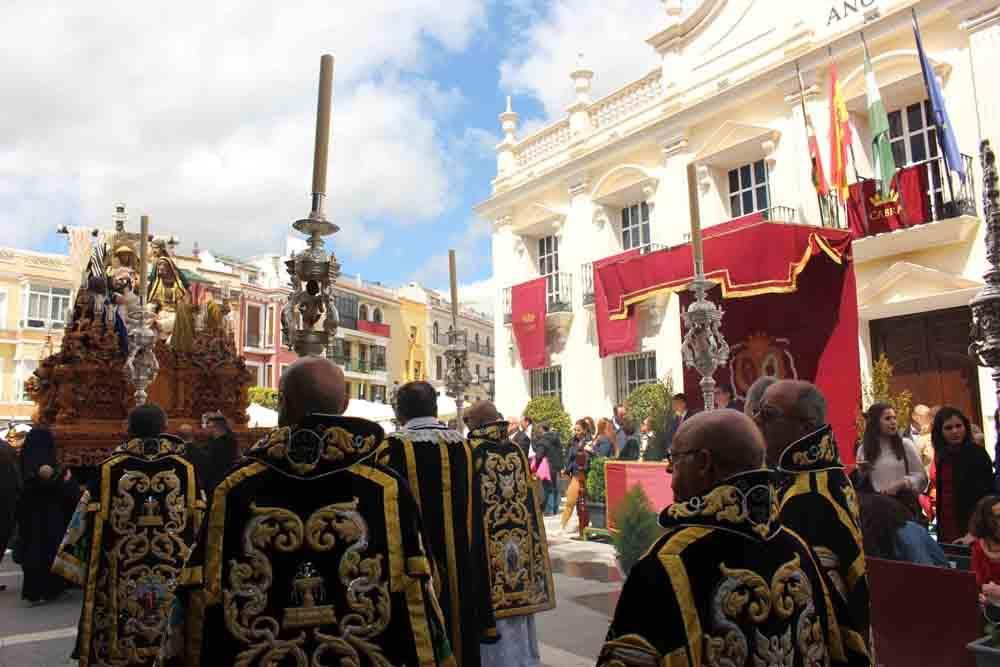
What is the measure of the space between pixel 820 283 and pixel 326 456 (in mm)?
11105

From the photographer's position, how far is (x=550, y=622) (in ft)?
21.7

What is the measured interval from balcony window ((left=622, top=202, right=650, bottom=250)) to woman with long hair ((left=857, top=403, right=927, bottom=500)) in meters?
12.9

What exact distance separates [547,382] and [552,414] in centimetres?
154

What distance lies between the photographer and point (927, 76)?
36.3 feet

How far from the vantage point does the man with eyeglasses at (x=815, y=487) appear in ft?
8.40

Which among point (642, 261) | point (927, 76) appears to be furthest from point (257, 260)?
point (927, 76)

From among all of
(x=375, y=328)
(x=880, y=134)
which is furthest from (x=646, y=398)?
(x=375, y=328)

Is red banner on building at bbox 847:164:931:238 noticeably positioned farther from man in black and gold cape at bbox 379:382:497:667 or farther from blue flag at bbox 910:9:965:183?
man in black and gold cape at bbox 379:382:497:667

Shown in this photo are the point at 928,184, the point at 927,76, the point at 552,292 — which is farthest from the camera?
the point at 552,292

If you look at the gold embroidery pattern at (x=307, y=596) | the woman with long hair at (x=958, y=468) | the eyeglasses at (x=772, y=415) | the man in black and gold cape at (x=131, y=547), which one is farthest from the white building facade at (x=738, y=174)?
the gold embroidery pattern at (x=307, y=596)

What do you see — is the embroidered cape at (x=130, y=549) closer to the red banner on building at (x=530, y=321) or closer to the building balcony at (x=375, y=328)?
the red banner on building at (x=530, y=321)

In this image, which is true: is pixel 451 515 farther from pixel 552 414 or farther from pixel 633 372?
pixel 552 414

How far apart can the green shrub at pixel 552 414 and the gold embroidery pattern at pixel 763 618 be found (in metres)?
17.0

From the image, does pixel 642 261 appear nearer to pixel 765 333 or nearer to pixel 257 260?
pixel 765 333
